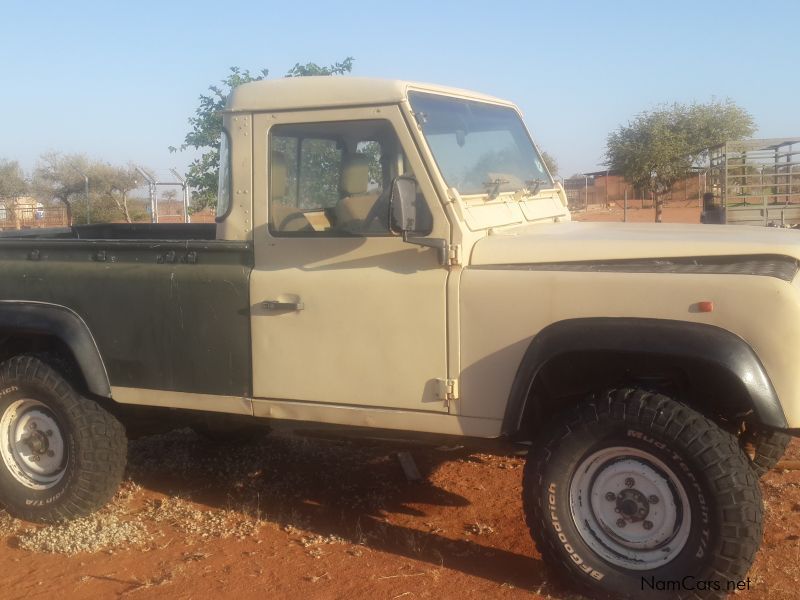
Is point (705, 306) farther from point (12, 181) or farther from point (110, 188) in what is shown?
point (12, 181)

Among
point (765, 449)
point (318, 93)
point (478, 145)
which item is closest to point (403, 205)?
point (318, 93)

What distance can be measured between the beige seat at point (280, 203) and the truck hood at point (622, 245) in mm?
919

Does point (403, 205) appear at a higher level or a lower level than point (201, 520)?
higher

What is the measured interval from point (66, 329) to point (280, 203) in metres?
1.35

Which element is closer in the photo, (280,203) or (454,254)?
(454,254)

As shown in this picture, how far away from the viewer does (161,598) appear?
3.79 metres

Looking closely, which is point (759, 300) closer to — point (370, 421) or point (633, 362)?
point (633, 362)

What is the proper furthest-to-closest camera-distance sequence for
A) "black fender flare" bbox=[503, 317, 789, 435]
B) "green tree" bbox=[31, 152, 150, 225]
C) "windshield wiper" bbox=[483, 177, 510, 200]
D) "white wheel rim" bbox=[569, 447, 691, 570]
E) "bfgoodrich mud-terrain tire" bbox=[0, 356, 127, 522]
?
"green tree" bbox=[31, 152, 150, 225], "bfgoodrich mud-terrain tire" bbox=[0, 356, 127, 522], "windshield wiper" bbox=[483, 177, 510, 200], "white wheel rim" bbox=[569, 447, 691, 570], "black fender flare" bbox=[503, 317, 789, 435]

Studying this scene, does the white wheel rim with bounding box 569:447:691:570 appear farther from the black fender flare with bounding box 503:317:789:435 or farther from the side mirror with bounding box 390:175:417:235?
the side mirror with bounding box 390:175:417:235

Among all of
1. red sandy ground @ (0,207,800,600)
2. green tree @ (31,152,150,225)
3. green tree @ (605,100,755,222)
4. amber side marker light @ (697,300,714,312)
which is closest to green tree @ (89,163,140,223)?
green tree @ (31,152,150,225)

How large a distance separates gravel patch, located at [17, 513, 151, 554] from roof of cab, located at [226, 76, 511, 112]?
226cm

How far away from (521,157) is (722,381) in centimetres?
202

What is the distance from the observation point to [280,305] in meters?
4.05

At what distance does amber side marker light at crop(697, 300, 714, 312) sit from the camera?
3242 mm
